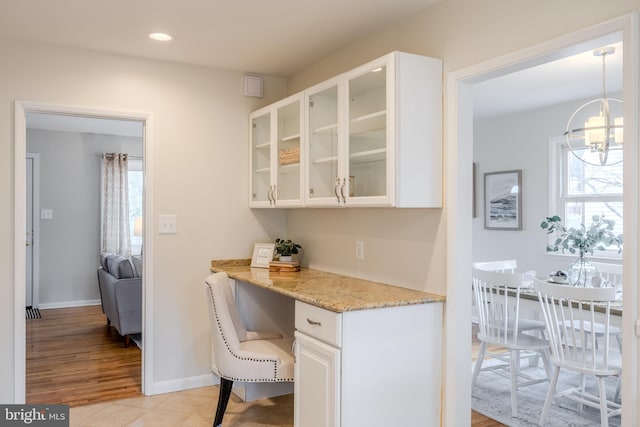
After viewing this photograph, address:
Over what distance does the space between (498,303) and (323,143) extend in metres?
1.78

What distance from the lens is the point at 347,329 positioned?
2363 millimetres

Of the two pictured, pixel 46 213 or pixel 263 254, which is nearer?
pixel 263 254

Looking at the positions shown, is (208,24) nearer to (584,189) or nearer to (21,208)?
(21,208)

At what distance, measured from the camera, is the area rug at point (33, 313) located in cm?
634

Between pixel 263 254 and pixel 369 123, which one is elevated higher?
pixel 369 123

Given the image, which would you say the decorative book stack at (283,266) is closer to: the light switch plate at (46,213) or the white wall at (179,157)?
the white wall at (179,157)

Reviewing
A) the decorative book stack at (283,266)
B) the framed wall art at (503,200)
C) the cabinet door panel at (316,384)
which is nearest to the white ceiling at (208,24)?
the decorative book stack at (283,266)

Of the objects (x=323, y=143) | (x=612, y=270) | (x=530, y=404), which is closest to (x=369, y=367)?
(x=323, y=143)

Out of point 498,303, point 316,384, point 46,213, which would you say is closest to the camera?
point 316,384

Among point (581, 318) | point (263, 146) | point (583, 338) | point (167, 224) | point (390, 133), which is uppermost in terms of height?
point (263, 146)

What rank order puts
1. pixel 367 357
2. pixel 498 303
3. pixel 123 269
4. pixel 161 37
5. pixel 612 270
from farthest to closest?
pixel 123 269 → pixel 612 270 → pixel 498 303 → pixel 161 37 → pixel 367 357

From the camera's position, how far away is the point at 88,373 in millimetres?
4191

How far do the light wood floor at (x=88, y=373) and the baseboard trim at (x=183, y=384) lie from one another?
0.21 feet

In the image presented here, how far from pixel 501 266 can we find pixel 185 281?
105 inches
